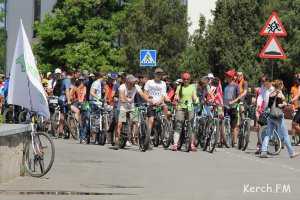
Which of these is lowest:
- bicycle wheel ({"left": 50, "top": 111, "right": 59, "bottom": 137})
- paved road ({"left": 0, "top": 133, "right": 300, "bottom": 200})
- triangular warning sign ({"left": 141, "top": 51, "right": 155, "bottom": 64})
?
paved road ({"left": 0, "top": 133, "right": 300, "bottom": 200})

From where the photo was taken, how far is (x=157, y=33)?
1769 inches

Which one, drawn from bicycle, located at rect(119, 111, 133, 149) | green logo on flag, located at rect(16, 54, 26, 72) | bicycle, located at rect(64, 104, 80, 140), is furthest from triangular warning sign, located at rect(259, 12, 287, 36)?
green logo on flag, located at rect(16, 54, 26, 72)

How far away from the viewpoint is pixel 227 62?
43469 mm

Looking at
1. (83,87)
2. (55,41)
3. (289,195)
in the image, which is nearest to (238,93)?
(83,87)

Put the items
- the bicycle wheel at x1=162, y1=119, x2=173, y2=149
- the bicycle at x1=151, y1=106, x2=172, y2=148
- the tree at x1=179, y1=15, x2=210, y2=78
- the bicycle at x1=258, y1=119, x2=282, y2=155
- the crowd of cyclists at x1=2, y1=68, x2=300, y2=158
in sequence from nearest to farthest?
the bicycle at x1=258, y1=119, x2=282, y2=155 → the crowd of cyclists at x1=2, y1=68, x2=300, y2=158 → the bicycle at x1=151, y1=106, x2=172, y2=148 → the bicycle wheel at x1=162, y1=119, x2=173, y2=149 → the tree at x1=179, y1=15, x2=210, y2=78

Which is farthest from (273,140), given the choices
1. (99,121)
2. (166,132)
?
(99,121)

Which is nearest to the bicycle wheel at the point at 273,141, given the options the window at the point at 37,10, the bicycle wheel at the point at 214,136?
the bicycle wheel at the point at 214,136

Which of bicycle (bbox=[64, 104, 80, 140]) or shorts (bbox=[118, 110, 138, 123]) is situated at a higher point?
shorts (bbox=[118, 110, 138, 123])

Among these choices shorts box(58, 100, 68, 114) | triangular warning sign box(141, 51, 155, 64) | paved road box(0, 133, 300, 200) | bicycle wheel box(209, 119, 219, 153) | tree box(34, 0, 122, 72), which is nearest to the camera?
paved road box(0, 133, 300, 200)

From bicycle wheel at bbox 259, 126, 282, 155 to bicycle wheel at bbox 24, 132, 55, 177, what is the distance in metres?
7.12

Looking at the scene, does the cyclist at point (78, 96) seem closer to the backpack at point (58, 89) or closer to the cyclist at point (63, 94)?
the cyclist at point (63, 94)

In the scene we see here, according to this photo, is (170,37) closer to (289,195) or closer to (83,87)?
(83,87)

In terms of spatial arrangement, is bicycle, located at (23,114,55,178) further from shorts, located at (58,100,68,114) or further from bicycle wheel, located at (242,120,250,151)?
shorts, located at (58,100,68,114)

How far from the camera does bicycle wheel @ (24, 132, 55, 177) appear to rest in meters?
14.8
